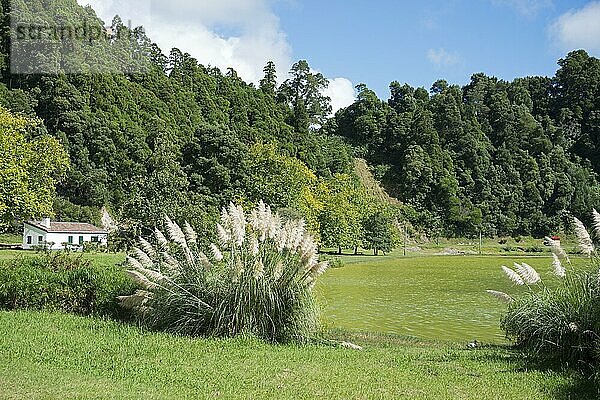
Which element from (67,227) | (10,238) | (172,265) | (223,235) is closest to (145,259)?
(172,265)

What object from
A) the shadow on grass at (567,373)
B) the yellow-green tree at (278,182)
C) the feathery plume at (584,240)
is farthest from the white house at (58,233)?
the feathery plume at (584,240)

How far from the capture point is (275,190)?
41750mm

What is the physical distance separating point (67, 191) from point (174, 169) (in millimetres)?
36179

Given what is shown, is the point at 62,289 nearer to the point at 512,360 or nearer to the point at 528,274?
the point at 512,360

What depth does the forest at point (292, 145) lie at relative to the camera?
137 feet

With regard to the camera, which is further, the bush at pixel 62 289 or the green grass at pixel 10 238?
the green grass at pixel 10 238

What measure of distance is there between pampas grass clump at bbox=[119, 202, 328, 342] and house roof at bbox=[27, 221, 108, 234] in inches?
1304

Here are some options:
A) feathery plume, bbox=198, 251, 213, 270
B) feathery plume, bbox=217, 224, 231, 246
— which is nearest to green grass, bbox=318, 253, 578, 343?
feathery plume, bbox=217, 224, 231, 246

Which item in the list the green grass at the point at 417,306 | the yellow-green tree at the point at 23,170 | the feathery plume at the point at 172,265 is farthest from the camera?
the yellow-green tree at the point at 23,170

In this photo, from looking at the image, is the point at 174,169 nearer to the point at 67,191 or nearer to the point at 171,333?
the point at 171,333

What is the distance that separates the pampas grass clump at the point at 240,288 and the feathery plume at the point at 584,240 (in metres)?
3.43

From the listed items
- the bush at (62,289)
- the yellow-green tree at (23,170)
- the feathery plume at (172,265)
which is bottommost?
the bush at (62,289)

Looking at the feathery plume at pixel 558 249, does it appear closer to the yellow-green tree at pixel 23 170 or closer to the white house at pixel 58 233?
the yellow-green tree at pixel 23 170

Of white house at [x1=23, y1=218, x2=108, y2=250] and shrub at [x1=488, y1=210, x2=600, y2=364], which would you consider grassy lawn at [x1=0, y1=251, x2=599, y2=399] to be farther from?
white house at [x1=23, y1=218, x2=108, y2=250]
